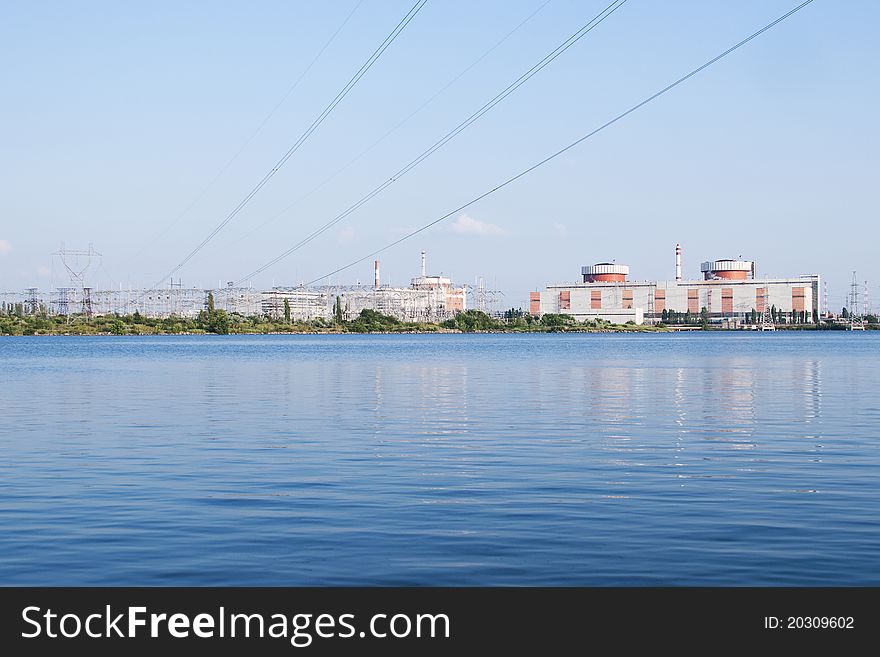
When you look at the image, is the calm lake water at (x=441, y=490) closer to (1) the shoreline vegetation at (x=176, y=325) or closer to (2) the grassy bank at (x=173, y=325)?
(2) the grassy bank at (x=173, y=325)

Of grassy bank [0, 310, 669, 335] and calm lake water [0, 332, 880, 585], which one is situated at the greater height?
grassy bank [0, 310, 669, 335]

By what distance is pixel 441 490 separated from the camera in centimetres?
1485

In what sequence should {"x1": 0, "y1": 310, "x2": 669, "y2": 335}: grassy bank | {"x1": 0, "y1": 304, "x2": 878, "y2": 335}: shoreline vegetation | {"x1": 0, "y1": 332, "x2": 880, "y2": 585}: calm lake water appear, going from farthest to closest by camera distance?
{"x1": 0, "y1": 304, "x2": 878, "y2": 335}: shoreline vegetation, {"x1": 0, "y1": 310, "x2": 669, "y2": 335}: grassy bank, {"x1": 0, "y1": 332, "x2": 880, "y2": 585}: calm lake water

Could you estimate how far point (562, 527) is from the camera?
1198cm

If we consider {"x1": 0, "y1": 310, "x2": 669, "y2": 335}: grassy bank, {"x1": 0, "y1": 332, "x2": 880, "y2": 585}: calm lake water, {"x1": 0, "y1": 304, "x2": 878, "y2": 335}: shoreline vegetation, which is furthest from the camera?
{"x1": 0, "y1": 304, "x2": 878, "y2": 335}: shoreline vegetation

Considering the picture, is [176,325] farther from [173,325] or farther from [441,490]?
[441,490]

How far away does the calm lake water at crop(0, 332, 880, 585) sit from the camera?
1010cm

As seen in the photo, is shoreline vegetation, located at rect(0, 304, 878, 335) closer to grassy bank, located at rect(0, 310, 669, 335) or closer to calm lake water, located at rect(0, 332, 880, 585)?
grassy bank, located at rect(0, 310, 669, 335)

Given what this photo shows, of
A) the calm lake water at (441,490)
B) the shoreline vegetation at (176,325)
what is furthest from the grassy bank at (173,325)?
the calm lake water at (441,490)

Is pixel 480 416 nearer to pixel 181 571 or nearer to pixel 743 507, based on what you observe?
pixel 743 507

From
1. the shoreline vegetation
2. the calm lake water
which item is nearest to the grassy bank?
the shoreline vegetation

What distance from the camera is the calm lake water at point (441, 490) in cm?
1010

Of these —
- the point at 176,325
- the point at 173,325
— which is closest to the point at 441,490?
the point at 173,325

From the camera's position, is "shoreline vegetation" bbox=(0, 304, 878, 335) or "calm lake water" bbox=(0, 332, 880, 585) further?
"shoreline vegetation" bbox=(0, 304, 878, 335)
